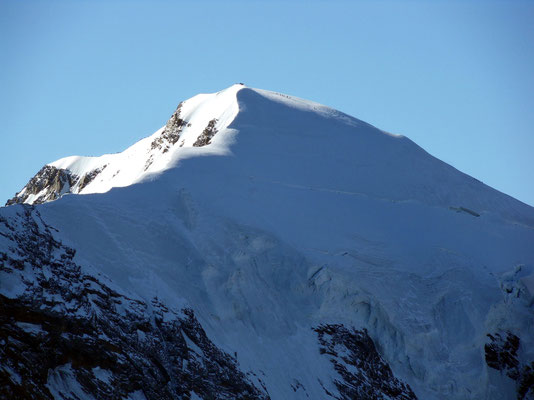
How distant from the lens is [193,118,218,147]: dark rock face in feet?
183

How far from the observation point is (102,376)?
29.0m

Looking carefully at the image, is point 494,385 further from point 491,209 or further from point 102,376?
point 102,376

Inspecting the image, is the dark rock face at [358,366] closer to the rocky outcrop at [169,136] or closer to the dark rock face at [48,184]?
the rocky outcrop at [169,136]

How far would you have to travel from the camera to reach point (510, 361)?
1676 inches

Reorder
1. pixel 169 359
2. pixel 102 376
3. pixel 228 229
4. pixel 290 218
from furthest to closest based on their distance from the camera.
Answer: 1. pixel 290 218
2. pixel 228 229
3. pixel 169 359
4. pixel 102 376

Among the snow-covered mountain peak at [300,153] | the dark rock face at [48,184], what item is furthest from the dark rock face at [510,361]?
the dark rock face at [48,184]

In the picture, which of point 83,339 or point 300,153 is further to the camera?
point 300,153

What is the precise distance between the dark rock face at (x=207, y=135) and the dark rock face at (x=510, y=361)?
70.7 ft

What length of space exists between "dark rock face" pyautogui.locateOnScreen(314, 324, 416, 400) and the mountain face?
10 cm

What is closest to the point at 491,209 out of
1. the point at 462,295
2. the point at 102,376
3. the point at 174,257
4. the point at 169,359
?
the point at 462,295

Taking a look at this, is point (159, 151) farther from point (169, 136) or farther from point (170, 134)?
point (170, 134)

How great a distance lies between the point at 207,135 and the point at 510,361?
78.5 feet

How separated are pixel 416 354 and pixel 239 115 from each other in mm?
21547

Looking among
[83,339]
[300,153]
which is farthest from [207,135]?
[83,339]
